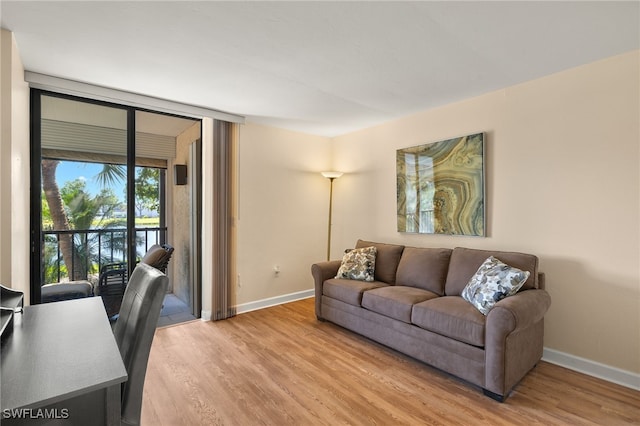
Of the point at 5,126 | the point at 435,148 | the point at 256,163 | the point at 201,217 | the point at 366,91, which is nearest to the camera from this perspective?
the point at 5,126

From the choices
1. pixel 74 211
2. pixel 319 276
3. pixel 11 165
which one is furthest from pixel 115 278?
pixel 319 276

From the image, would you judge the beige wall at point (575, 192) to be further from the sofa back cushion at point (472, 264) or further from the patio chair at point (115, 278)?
the patio chair at point (115, 278)

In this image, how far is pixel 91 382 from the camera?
36.8 inches

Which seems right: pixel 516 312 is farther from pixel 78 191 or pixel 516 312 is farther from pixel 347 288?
pixel 78 191

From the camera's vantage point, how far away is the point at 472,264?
113 inches

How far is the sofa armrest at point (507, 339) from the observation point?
2.08 m

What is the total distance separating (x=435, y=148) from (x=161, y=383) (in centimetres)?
339

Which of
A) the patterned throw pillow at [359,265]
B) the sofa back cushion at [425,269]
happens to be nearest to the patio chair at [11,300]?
the patterned throw pillow at [359,265]

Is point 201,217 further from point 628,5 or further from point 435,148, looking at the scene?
point 628,5

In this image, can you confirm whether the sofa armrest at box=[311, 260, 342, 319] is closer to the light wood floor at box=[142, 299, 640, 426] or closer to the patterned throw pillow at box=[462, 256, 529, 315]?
the light wood floor at box=[142, 299, 640, 426]

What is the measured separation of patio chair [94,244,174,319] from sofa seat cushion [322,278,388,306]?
1753 millimetres

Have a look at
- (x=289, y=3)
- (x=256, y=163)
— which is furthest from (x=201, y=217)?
(x=289, y=3)

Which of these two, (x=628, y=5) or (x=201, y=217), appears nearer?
(x=628, y=5)

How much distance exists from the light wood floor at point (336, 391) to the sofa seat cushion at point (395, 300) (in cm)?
39
